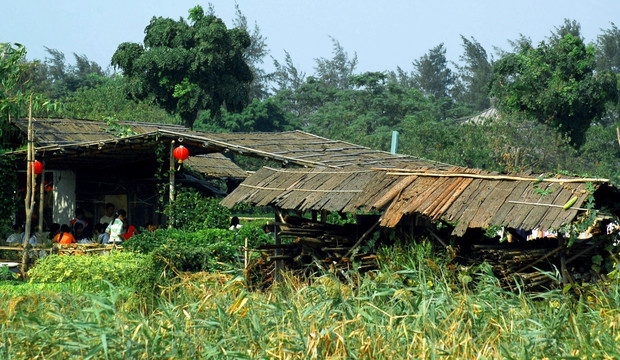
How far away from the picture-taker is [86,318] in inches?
285

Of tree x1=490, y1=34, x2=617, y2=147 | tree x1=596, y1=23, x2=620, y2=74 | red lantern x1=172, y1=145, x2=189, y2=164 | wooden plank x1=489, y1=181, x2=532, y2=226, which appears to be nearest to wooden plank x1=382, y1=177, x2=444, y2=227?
wooden plank x1=489, y1=181, x2=532, y2=226

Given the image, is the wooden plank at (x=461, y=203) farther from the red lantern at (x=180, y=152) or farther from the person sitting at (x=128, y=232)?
the person sitting at (x=128, y=232)

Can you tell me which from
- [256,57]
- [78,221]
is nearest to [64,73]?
[256,57]

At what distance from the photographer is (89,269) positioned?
11773 millimetres

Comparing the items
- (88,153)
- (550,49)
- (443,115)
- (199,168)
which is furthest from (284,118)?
(88,153)

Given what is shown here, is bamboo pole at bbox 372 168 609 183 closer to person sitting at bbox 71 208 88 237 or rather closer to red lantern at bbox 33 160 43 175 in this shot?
red lantern at bbox 33 160 43 175

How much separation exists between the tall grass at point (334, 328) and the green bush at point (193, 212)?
650 cm

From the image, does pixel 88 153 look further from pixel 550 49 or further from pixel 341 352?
pixel 550 49

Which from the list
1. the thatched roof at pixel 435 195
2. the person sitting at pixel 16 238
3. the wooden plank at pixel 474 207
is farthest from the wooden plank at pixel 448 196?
the person sitting at pixel 16 238

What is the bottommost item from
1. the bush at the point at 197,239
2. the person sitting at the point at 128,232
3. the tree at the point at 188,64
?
the person sitting at the point at 128,232

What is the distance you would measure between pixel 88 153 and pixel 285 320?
8.93m

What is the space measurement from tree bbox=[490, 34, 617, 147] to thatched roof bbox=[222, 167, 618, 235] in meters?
18.1

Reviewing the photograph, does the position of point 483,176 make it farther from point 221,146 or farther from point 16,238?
point 16,238

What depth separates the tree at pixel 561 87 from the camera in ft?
89.5
